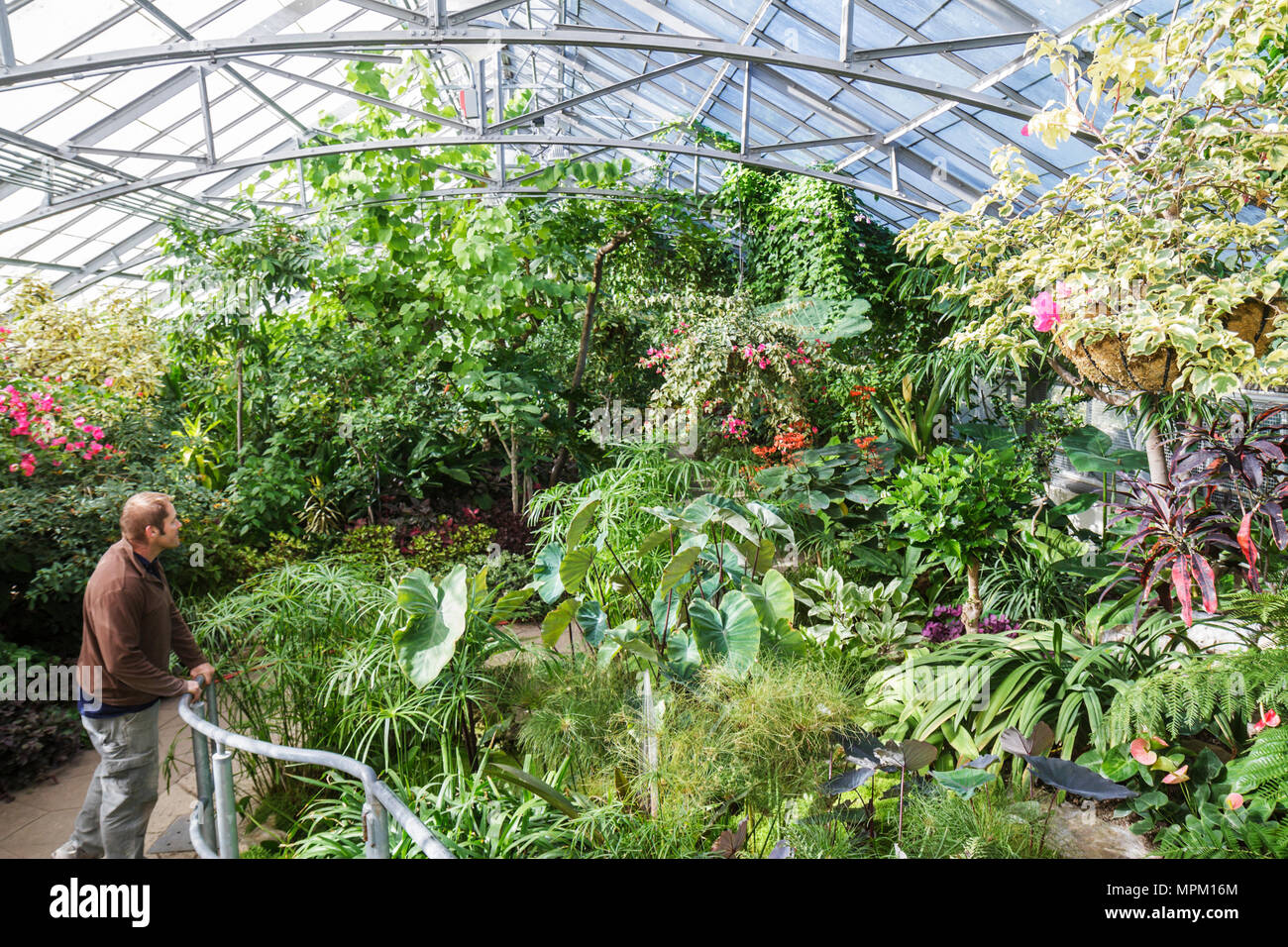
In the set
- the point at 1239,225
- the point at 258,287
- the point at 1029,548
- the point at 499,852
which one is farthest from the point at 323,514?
the point at 1239,225

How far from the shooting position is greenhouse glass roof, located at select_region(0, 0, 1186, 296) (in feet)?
12.2

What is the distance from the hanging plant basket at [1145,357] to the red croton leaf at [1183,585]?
63cm

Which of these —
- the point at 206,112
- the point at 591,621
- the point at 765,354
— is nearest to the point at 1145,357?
the point at 591,621

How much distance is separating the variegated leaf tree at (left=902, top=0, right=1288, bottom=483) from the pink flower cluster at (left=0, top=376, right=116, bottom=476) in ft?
15.0

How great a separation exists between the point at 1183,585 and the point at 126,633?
3.22 metres

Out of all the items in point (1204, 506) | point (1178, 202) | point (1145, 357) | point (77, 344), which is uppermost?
point (77, 344)

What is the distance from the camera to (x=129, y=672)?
2.42m

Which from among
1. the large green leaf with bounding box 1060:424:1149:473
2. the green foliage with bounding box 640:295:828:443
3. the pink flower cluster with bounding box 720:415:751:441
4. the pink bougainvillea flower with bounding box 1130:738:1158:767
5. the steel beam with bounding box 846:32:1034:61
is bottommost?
the pink bougainvillea flower with bounding box 1130:738:1158:767

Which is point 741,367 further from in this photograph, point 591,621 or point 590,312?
point 591,621

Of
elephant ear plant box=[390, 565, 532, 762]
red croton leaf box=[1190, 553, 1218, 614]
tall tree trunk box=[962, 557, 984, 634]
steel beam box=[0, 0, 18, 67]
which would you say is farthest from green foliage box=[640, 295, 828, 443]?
steel beam box=[0, 0, 18, 67]

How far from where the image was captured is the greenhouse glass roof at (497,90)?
373 cm

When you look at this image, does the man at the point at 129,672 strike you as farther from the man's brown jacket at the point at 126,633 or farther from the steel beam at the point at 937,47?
the steel beam at the point at 937,47

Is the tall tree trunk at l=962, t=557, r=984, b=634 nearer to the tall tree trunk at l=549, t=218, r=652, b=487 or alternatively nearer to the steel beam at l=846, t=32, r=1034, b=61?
the steel beam at l=846, t=32, r=1034, b=61

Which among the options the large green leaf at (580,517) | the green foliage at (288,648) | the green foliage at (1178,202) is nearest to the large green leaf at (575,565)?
the large green leaf at (580,517)
